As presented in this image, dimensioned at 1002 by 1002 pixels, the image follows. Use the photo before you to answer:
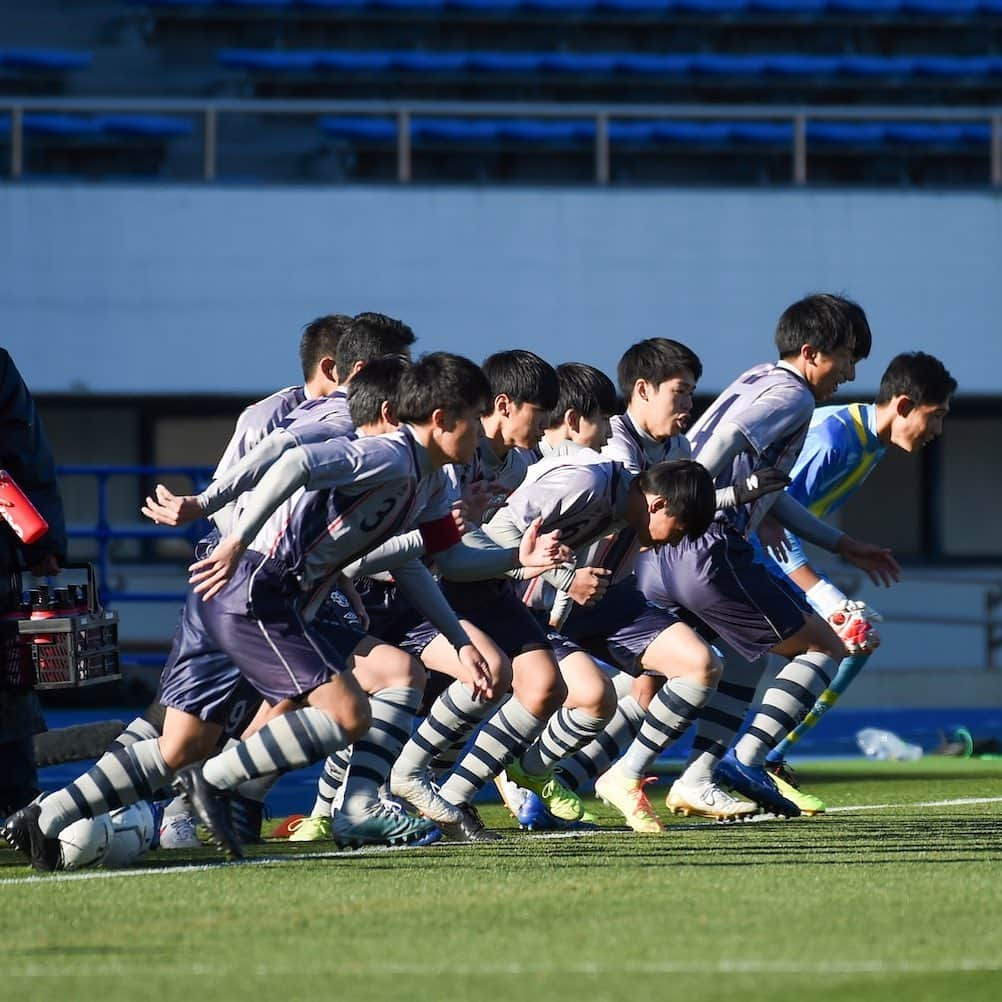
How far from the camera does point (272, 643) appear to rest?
17.6 feet

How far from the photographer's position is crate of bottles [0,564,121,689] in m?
5.88

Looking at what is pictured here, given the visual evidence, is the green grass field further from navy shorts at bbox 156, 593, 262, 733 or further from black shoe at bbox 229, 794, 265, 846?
navy shorts at bbox 156, 593, 262, 733

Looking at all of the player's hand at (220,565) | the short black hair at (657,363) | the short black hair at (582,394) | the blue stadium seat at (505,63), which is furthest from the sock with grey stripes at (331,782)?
the blue stadium seat at (505,63)

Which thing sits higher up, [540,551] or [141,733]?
[540,551]

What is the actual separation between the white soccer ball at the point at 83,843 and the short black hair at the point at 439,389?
1341mm

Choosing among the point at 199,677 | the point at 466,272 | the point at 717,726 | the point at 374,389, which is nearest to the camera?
the point at 199,677

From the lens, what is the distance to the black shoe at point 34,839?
5.41 meters

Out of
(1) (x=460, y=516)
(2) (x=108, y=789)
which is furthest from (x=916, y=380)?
(2) (x=108, y=789)

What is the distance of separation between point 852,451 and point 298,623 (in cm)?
309

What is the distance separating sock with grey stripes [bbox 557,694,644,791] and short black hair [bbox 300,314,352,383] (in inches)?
61.1

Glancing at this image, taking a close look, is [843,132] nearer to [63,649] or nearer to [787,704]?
[787,704]

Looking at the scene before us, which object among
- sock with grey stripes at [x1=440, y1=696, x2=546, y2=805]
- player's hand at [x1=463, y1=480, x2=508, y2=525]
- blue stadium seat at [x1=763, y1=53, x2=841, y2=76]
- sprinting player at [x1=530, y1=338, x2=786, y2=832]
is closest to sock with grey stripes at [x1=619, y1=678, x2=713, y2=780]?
sprinting player at [x1=530, y1=338, x2=786, y2=832]

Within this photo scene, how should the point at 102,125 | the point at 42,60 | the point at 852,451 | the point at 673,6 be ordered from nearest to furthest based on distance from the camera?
the point at 852,451 → the point at 102,125 → the point at 42,60 → the point at 673,6

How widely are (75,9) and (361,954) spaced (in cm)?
1908
